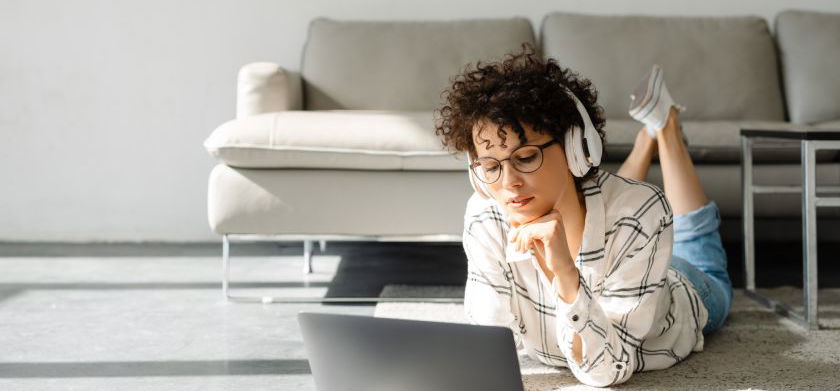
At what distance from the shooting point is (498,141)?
1.36 metres

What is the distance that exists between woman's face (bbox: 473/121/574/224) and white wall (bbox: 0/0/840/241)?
2.39m

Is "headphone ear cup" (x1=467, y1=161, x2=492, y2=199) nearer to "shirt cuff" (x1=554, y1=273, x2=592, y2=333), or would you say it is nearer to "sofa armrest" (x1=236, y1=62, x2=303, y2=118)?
"shirt cuff" (x1=554, y1=273, x2=592, y2=333)

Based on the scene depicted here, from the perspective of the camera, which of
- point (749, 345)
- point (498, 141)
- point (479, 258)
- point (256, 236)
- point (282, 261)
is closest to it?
point (498, 141)

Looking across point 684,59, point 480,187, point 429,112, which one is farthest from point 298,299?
point 684,59

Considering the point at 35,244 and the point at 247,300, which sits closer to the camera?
the point at 247,300

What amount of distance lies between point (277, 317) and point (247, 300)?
22cm

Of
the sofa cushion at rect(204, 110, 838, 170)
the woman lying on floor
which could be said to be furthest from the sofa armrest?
the woman lying on floor

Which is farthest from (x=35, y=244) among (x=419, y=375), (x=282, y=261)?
(x=419, y=375)

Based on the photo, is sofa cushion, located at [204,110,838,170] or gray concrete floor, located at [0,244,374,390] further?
sofa cushion, located at [204,110,838,170]

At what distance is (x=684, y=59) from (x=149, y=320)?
2042mm

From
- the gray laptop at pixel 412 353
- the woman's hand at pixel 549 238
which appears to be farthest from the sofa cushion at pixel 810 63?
the gray laptop at pixel 412 353

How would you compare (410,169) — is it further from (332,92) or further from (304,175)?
(332,92)

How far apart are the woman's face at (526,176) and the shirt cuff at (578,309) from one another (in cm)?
12

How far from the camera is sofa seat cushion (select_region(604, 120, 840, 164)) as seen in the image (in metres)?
2.60
